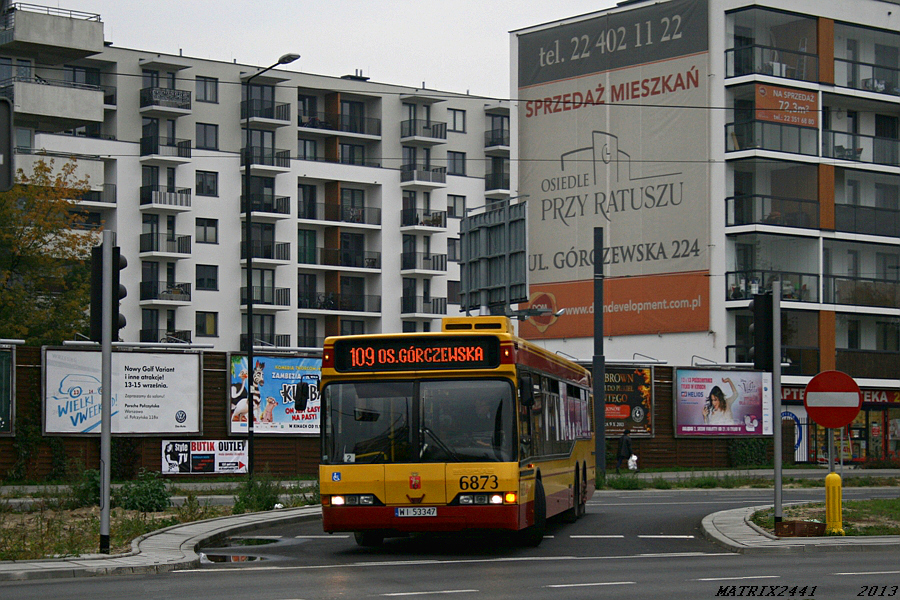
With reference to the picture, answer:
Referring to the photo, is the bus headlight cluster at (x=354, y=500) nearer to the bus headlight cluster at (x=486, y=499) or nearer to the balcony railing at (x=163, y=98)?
the bus headlight cluster at (x=486, y=499)

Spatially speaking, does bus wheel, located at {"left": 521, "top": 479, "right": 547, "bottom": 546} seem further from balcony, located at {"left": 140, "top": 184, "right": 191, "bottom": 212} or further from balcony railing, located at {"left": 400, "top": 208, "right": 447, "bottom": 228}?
balcony railing, located at {"left": 400, "top": 208, "right": 447, "bottom": 228}

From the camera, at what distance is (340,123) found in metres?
86.4

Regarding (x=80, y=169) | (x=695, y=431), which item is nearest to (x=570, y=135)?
(x=695, y=431)

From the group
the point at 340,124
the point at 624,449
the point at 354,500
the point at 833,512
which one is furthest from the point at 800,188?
the point at 354,500

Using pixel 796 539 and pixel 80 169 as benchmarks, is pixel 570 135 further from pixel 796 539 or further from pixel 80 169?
pixel 796 539

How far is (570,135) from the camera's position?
62594mm

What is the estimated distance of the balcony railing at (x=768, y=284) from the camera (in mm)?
55594

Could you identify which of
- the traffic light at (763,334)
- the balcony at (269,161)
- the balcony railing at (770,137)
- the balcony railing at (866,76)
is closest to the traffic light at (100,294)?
the traffic light at (763,334)

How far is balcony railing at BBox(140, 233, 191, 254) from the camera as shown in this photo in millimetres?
77375

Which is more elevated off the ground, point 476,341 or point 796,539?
point 476,341

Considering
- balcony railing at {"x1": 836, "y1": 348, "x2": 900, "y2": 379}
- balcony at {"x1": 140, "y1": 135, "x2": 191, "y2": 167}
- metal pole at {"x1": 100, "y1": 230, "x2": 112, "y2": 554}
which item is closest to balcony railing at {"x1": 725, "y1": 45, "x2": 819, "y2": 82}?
balcony railing at {"x1": 836, "y1": 348, "x2": 900, "y2": 379}

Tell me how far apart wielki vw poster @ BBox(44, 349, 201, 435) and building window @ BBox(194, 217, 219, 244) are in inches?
1640

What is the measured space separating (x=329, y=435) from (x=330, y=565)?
1920mm

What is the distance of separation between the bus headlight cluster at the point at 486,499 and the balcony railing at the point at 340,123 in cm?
7010
